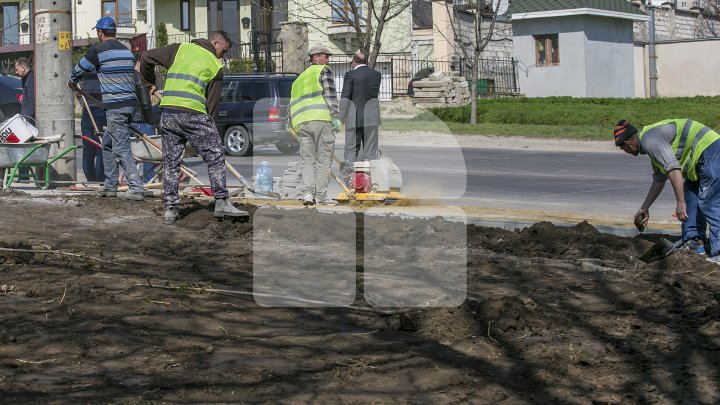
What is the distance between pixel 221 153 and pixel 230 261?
8.64 ft

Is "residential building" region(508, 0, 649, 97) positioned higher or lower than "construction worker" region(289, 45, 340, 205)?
higher

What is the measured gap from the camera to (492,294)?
24.6 feet

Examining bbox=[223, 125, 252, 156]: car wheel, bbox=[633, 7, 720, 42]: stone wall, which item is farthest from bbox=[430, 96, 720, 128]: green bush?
bbox=[633, 7, 720, 42]: stone wall

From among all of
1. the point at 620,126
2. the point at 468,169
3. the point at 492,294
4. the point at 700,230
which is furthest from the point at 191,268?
the point at 468,169

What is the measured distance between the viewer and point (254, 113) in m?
23.1

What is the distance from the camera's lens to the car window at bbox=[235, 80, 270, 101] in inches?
926

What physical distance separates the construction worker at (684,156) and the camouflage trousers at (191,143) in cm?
406

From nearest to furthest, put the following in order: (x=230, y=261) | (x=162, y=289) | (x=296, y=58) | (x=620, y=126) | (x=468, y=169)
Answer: (x=162, y=289) < (x=230, y=261) < (x=620, y=126) < (x=468, y=169) < (x=296, y=58)

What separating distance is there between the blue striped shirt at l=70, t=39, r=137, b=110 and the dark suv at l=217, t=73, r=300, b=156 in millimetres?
9790

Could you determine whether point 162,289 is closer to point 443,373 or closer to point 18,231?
point 443,373

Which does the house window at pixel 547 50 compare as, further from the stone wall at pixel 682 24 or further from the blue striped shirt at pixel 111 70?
the blue striped shirt at pixel 111 70

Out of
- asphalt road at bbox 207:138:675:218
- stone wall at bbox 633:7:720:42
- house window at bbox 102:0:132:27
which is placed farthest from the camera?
stone wall at bbox 633:7:720:42

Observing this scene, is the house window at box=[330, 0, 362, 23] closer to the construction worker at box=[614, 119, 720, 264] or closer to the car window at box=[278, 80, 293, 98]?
the car window at box=[278, 80, 293, 98]

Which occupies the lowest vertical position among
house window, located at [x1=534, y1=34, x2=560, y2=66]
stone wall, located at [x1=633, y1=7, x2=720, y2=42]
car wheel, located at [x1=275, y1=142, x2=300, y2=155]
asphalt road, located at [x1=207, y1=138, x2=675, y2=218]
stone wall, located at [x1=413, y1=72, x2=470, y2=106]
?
asphalt road, located at [x1=207, y1=138, x2=675, y2=218]
